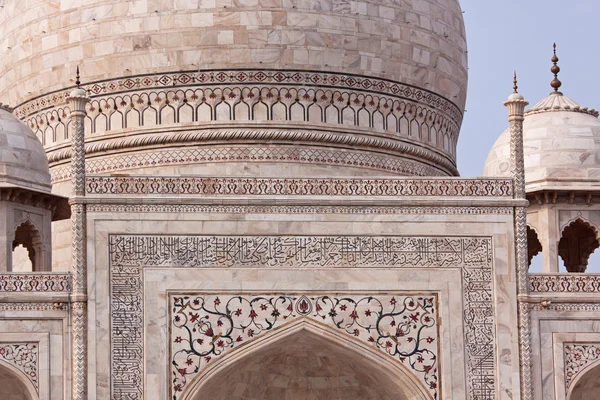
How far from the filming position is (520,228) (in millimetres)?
14883

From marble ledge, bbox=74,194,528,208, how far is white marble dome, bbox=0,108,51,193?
117cm

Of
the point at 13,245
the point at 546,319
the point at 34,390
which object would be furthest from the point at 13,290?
the point at 546,319

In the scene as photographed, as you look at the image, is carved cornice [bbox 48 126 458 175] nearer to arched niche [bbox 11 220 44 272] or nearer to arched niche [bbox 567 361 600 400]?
arched niche [bbox 11 220 44 272]

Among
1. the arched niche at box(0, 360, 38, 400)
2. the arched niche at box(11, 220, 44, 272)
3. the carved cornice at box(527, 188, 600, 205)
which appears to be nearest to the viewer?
the arched niche at box(0, 360, 38, 400)

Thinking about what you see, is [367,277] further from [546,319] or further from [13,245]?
[13,245]

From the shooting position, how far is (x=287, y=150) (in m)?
16.6

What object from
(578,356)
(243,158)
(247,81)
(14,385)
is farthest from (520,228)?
(14,385)

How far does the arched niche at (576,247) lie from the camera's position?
55.7ft

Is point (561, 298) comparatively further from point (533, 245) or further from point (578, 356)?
point (533, 245)

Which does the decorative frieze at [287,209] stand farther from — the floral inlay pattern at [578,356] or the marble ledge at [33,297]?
the floral inlay pattern at [578,356]

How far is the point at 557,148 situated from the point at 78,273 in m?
4.28

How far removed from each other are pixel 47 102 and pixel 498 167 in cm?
400

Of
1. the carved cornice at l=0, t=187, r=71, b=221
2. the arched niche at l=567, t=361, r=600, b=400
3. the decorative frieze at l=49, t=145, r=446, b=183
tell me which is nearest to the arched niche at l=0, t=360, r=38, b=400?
the carved cornice at l=0, t=187, r=71, b=221

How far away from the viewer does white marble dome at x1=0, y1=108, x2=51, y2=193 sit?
51.4ft
